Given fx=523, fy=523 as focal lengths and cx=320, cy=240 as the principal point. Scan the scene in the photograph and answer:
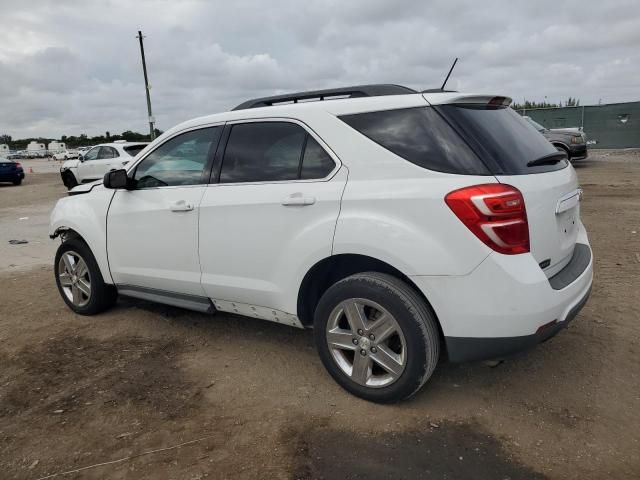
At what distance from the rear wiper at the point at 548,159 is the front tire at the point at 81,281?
3.63 m

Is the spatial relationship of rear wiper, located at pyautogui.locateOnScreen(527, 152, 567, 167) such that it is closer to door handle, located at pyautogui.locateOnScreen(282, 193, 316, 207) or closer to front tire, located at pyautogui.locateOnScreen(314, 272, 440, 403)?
front tire, located at pyautogui.locateOnScreen(314, 272, 440, 403)

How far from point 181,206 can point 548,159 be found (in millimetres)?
2449

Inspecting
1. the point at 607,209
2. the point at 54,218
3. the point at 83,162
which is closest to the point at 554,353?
the point at 54,218

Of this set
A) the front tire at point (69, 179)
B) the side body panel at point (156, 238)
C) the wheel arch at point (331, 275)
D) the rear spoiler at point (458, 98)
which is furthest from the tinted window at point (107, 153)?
the rear spoiler at point (458, 98)

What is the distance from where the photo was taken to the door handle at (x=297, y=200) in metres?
3.11

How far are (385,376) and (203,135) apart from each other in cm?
215

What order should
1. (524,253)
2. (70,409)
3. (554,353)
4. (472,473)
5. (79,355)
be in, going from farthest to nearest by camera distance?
(79,355) < (554,353) < (70,409) < (524,253) < (472,473)

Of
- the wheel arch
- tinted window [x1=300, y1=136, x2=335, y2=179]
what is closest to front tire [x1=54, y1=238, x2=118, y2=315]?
the wheel arch

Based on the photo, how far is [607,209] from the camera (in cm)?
912

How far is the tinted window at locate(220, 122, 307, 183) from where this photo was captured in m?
3.31

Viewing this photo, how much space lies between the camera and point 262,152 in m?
3.47

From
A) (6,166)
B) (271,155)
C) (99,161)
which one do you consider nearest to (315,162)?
(271,155)

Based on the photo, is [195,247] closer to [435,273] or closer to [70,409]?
[70,409]

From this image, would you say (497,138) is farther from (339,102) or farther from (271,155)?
(271,155)
